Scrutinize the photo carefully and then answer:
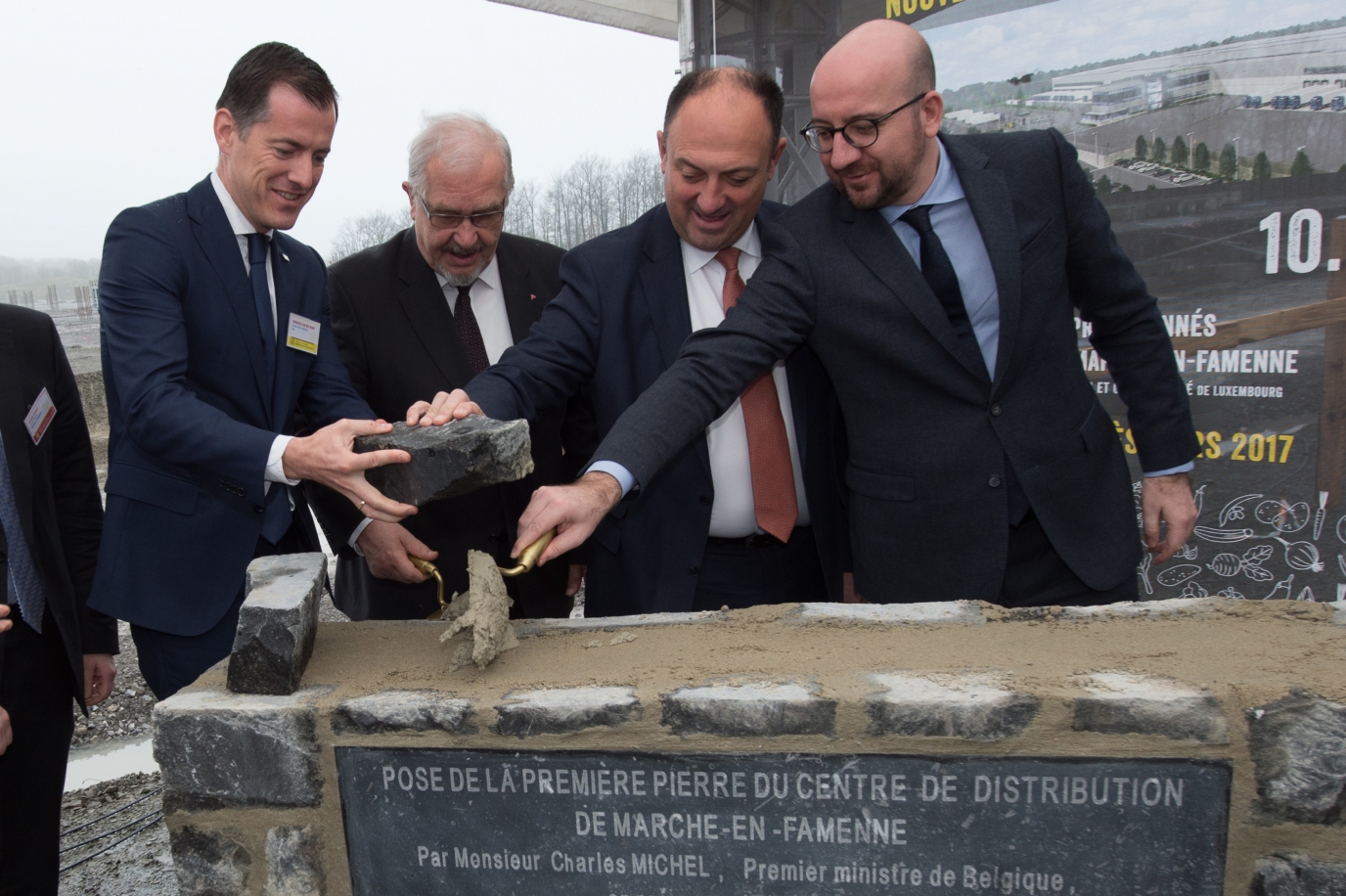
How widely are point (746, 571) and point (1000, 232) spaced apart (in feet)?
3.33

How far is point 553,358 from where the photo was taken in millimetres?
2441

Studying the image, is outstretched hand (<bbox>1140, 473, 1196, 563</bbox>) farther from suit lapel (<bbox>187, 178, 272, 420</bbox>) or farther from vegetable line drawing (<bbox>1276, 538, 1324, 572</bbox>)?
suit lapel (<bbox>187, 178, 272, 420</bbox>)

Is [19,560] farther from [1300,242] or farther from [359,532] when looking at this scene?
[1300,242]

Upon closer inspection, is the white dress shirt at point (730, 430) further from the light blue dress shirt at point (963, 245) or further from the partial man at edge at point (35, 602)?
the partial man at edge at point (35, 602)

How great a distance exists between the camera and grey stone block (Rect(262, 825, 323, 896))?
1814 mm

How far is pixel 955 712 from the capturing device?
5.31ft

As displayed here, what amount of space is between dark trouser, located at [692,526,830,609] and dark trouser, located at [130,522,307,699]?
43.6 inches

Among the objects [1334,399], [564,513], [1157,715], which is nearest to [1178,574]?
[1334,399]

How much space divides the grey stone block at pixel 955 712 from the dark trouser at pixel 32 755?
196cm

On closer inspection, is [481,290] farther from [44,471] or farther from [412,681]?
[412,681]

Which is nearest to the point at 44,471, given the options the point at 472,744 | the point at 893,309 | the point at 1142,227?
the point at 472,744

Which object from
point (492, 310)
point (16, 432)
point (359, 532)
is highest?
point (492, 310)

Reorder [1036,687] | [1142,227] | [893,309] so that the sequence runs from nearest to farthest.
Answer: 1. [1036,687]
2. [893,309]
3. [1142,227]

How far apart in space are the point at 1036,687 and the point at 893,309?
0.89 metres
